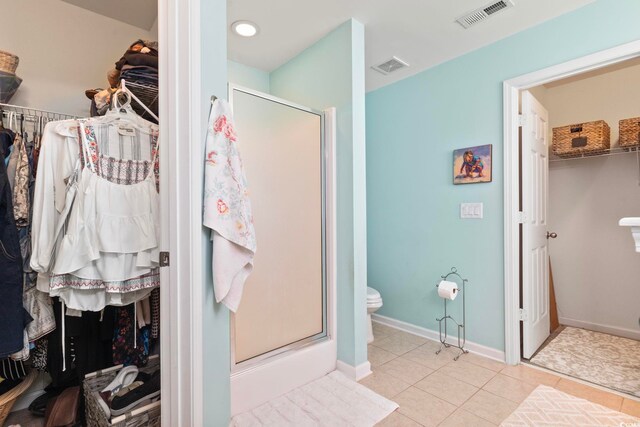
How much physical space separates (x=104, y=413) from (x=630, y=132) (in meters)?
4.04

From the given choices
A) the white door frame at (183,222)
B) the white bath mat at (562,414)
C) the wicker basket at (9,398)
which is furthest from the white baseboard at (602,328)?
the wicker basket at (9,398)

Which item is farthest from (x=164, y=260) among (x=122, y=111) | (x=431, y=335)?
(x=431, y=335)

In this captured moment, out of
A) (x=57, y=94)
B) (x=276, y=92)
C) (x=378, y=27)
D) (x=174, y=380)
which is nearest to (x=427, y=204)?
(x=378, y=27)

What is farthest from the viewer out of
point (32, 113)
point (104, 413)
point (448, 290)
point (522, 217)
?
point (448, 290)

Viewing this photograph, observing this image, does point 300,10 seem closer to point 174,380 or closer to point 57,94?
point 57,94

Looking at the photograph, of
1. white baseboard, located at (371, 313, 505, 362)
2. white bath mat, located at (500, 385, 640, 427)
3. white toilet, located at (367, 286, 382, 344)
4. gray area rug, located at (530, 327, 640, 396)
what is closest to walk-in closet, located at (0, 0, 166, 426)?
white toilet, located at (367, 286, 382, 344)

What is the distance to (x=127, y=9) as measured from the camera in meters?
2.13

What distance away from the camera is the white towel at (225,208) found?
1.24m

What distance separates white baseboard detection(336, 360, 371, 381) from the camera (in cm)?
217

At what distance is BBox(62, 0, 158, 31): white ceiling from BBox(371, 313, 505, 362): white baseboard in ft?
10.7

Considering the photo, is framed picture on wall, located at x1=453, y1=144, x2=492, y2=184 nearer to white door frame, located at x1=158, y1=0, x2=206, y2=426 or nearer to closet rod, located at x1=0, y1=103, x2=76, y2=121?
white door frame, located at x1=158, y1=0, x2=206, y2=426

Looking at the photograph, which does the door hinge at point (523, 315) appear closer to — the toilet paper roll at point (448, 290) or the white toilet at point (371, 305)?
the toilet paper roll at point (448, 290)

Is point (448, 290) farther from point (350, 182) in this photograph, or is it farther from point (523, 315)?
point (350, 182)

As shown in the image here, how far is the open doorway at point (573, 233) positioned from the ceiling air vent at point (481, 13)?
0.52m
